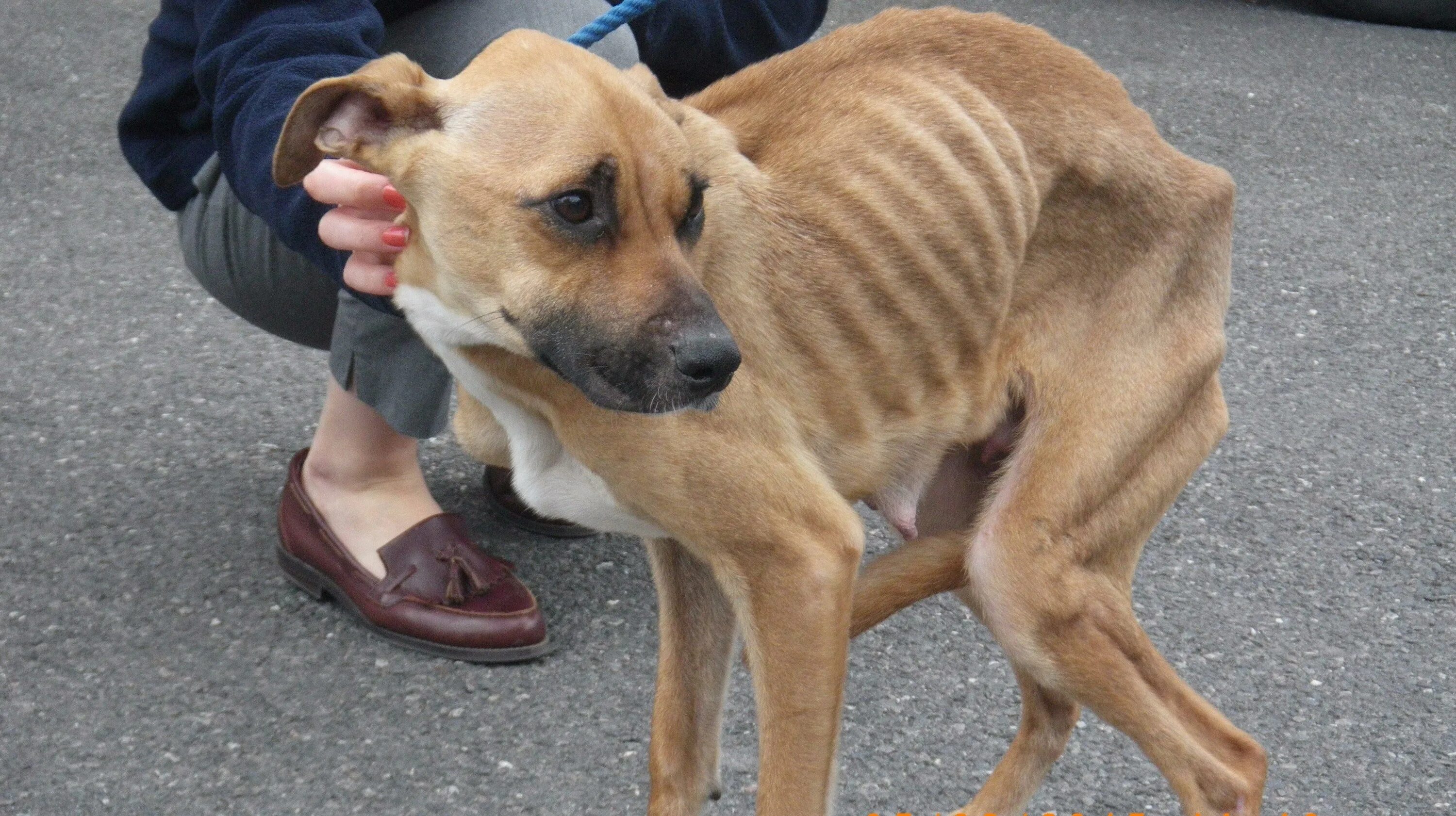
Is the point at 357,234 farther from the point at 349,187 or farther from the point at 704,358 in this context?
the point at 704,358

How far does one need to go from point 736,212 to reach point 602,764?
1.07m

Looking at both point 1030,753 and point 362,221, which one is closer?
point 362,221

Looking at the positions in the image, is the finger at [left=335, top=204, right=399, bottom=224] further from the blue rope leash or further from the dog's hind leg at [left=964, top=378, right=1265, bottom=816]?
the dog's hind leg at [left=964, top=378, right=1265, bottom=816]

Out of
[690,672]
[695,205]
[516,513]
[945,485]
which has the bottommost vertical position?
[516,513]

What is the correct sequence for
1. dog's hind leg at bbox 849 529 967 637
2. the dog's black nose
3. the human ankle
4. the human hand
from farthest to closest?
the human ankle → dog's hind leg at bbox 849 529 967 637 → the human hand → the dog's black nose

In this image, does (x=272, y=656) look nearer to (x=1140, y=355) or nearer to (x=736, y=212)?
(x=736, y=212)

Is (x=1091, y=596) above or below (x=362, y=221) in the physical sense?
below

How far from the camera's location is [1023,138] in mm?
2328

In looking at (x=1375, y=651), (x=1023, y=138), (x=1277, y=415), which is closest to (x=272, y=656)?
(x=1023, y=138)

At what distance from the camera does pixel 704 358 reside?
1740mm

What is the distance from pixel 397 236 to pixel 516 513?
1.47 metres

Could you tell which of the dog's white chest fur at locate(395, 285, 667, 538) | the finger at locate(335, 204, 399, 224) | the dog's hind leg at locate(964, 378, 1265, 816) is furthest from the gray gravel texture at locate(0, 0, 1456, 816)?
the finger at locate(335, 204, 399, 224)

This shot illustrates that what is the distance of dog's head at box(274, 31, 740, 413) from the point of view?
5.76ft

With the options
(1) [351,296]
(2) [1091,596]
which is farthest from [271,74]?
(2) [1091,596]
